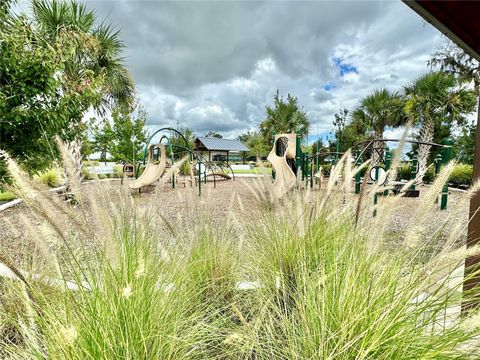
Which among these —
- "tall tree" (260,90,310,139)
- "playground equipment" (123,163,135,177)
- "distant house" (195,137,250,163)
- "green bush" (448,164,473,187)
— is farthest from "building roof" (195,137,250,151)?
"green bush" (448,164,473,187)

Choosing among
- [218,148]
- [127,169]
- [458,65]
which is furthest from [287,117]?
[127,169]

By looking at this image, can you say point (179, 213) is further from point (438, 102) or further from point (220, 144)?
point (220, 144)

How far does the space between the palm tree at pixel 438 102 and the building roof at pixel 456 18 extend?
1333cm

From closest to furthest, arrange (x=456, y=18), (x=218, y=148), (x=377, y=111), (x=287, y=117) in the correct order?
(x=456, y=18), (x=377, y=111), (x=287, y=117), (x=218, y=148)

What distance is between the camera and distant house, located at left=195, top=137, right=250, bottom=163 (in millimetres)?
37684

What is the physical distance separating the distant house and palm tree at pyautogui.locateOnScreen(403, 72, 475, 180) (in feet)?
86.8

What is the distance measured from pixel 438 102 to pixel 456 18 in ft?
49.4

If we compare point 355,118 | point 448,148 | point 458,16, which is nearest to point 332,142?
point 355,118

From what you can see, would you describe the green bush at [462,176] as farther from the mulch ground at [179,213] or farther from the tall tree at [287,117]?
the tall tree at [287,117]

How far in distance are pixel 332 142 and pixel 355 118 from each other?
612 centimetres

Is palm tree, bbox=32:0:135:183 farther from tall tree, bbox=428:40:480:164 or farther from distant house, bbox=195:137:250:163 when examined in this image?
distant house, bbox=195:137:250:163

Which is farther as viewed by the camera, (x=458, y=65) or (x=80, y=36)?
A: (x=458, y=65)

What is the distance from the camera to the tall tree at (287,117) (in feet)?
100

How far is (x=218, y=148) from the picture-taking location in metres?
37.8
